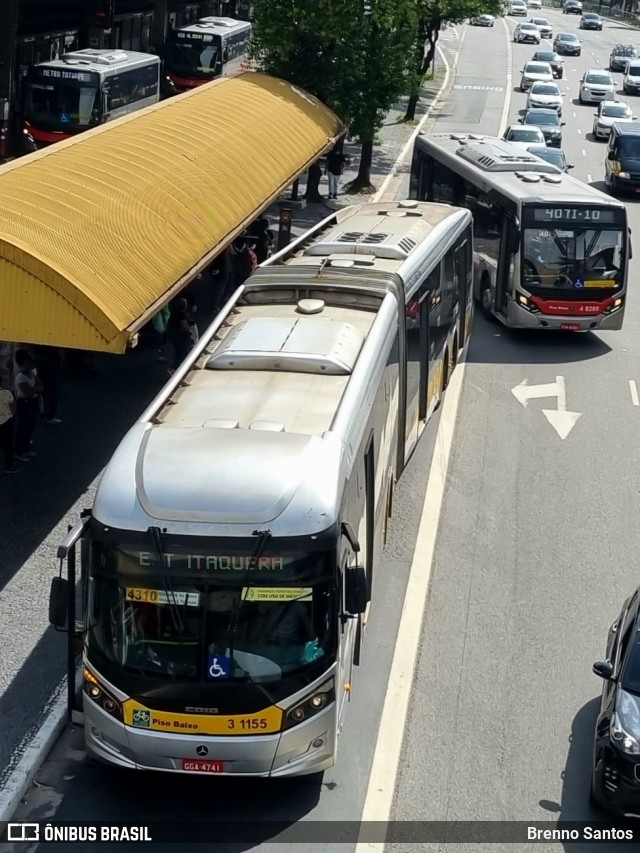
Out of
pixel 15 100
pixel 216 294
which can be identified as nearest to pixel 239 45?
pixel 15 100

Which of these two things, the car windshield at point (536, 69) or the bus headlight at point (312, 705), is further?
the car windshield at point (536, 69)

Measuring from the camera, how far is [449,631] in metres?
12.8

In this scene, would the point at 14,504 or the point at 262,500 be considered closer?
the point at 262,500

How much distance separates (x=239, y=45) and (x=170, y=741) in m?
45.2

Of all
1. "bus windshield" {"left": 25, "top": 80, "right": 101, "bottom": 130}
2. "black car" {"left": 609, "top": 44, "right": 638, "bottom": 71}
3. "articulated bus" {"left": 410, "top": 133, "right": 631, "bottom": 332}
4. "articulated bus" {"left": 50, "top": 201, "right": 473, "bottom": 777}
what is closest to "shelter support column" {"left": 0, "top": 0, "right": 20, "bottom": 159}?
"bus windshield" {"left": 25, "top": 80, "right": 101, "bottom": 130}

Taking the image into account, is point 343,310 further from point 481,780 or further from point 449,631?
point 481,780

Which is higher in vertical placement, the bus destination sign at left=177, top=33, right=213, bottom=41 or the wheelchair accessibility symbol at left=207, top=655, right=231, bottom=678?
the bus destination sign at left=177, top=33, right=213, bottom=41

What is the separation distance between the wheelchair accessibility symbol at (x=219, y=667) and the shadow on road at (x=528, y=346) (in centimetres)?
1380

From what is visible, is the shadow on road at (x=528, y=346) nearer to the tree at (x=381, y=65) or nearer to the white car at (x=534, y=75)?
the tree at (x=381, y=65)

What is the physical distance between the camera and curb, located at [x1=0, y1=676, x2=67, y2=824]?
962 cm

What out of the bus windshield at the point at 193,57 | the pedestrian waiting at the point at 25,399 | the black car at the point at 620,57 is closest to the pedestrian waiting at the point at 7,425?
the pedestrian waiting at the point at 25,399

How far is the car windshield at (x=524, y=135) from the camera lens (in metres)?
41.4

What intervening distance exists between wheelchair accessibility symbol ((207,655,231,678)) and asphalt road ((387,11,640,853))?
192cm

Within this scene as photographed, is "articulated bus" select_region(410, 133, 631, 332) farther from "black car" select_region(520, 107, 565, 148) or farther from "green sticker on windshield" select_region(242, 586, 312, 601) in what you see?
"black car" select_region(520, 107, 565, 148)
